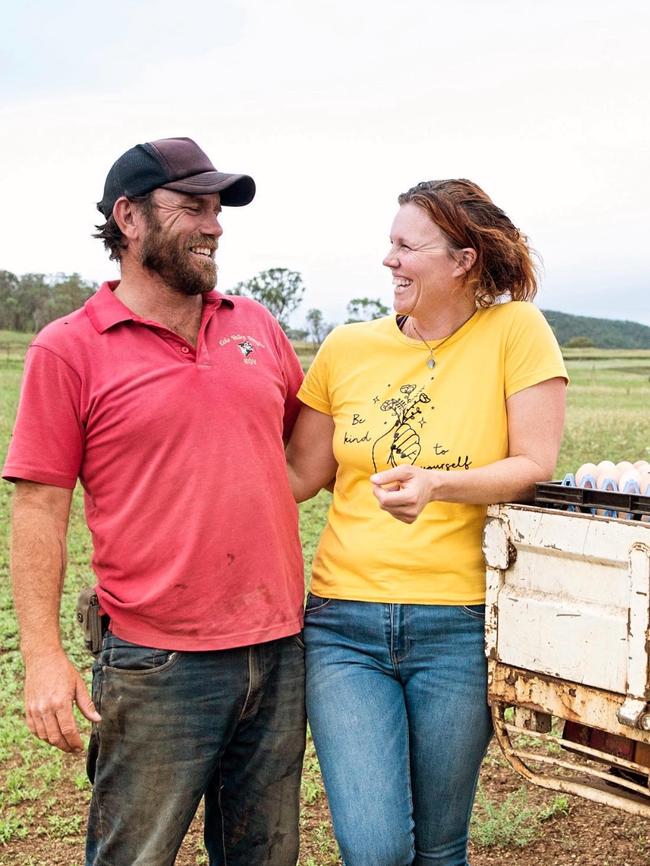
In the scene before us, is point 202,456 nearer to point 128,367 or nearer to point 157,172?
point 128,367

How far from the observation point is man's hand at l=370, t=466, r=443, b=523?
2.54 metres

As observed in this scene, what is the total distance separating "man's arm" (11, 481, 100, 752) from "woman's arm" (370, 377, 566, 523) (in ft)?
3.11

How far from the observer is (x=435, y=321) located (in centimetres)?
297

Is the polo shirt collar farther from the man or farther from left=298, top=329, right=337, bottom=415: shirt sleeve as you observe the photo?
left=298, top=329, right=337, bottom=415: shirt sleeve

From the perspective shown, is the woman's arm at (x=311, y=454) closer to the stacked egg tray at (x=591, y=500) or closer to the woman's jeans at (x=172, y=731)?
the woman's jeans at (x=172, y=731)

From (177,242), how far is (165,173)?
20 cm

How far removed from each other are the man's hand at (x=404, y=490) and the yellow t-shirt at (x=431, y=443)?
0.22 m

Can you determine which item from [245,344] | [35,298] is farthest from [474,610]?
[35,298]

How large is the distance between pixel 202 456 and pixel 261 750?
3.02 feet

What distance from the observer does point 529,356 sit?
2824mm

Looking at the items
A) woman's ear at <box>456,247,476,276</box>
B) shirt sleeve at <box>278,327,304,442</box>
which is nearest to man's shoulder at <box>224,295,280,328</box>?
shirt sleeve at <box>278,327,304,442</box>

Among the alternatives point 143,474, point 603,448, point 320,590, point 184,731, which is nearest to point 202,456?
point 143,474

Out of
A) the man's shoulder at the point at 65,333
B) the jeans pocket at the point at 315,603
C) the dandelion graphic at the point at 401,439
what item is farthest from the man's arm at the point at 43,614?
the dandelion graphic at the point at 401,439

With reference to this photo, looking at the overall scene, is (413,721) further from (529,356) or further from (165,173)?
(165,173)
